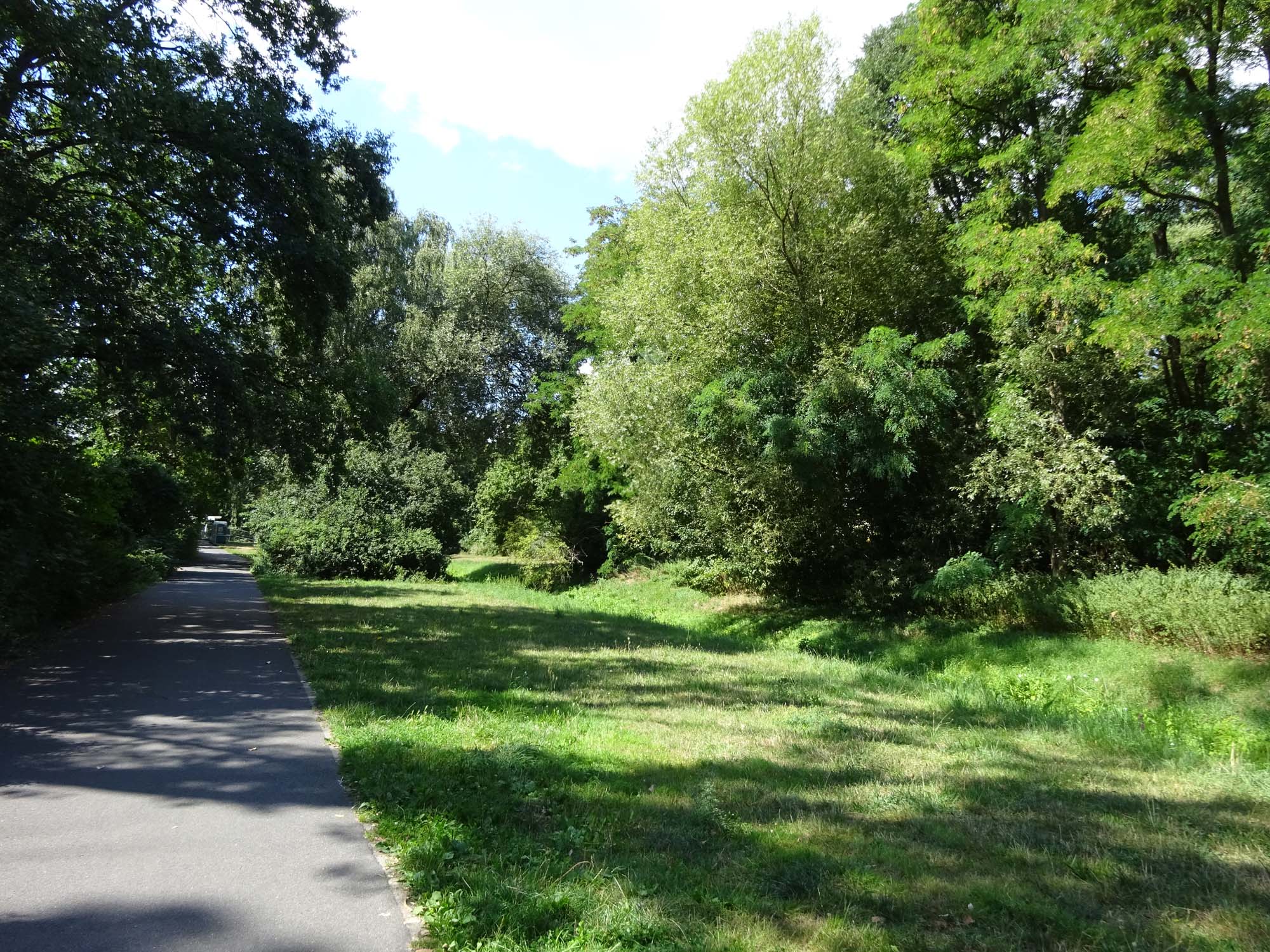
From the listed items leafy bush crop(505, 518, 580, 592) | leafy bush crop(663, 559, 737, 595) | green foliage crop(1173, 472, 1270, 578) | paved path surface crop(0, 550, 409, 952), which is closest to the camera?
paved path surface crop(0, 550, 409, 952)

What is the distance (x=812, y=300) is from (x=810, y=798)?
504 inches

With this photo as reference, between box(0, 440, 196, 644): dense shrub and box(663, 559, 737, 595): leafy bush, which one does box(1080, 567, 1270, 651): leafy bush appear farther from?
box(0, 440, 196, 644): dense shrub

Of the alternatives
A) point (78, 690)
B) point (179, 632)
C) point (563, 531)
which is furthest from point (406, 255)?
point (78, 690)

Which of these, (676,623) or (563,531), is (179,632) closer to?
(676,623)

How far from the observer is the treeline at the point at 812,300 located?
10.6 meters

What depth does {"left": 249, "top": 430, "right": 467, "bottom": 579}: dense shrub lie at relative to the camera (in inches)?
1095

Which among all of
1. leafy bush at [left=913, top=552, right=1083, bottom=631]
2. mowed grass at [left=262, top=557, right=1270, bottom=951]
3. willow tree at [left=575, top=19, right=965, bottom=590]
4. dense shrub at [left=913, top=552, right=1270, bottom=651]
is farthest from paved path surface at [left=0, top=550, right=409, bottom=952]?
dense shrub at [left=913, top=552, right=1270, bottom=651]

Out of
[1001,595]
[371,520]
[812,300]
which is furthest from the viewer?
[371,520]

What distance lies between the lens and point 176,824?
4.50 meters

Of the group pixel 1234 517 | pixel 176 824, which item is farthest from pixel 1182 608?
pixel 176 824

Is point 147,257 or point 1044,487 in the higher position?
point 147,257

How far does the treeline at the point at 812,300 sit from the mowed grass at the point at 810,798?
13.3ft

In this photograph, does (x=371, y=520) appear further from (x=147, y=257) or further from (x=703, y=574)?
(x=147, y=257)

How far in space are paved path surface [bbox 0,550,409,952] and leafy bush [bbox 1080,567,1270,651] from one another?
1114 cm
